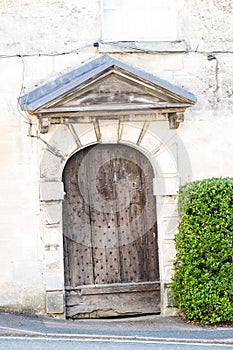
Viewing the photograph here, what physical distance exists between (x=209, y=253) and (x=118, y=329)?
150cm

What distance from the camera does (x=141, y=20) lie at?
949 cm

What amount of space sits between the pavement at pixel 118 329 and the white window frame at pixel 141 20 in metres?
3.91

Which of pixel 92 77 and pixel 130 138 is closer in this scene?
pixel 92 77

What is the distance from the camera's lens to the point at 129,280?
9.41 meters

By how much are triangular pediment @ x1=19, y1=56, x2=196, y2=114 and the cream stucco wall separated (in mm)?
354

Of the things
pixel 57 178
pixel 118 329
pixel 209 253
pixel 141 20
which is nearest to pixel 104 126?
pixel 57 178

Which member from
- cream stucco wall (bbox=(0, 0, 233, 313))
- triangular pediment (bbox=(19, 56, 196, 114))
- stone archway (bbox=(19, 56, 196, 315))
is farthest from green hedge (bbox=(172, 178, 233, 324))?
triangular pediment (bbox=(19, 56, 196, 114))

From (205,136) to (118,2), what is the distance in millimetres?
2265

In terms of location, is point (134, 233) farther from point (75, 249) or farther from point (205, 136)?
point (205, 136)

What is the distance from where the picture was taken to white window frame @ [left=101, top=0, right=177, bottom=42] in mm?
9430

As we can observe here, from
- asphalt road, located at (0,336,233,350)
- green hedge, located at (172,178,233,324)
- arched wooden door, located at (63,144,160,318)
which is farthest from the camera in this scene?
arched wooden door, located at (63,144,160,318)

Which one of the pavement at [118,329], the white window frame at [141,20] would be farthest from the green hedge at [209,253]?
the white window frame at [141,20]

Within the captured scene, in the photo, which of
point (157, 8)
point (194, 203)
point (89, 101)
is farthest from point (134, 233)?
point (157, 8)

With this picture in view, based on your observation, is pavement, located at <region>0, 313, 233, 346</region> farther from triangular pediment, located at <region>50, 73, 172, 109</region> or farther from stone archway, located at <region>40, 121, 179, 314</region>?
triangular pediment, located at <region>50, 73, 172, 109</region>
